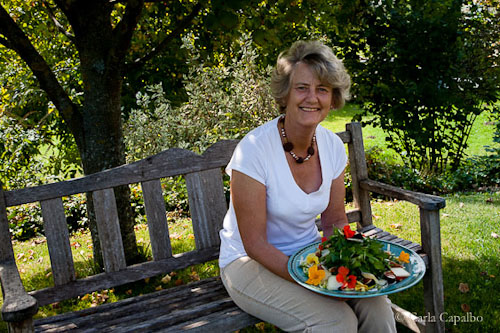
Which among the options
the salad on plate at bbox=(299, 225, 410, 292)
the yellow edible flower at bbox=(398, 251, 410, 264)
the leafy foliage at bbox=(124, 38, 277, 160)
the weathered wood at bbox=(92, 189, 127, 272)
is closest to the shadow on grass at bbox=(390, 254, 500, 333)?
the yellow edible flower at bbox=(398, 251, 410, 264)

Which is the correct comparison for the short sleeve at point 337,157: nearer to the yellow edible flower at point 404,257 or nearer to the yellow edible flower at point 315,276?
the yellow edible flower at point 404,257

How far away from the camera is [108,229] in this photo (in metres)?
2.73

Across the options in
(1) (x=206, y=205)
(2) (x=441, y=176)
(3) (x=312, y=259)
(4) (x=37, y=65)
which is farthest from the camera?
(2) (x=441, y=176)

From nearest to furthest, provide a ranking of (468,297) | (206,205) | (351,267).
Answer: (351,267), (206,205), (468,297)

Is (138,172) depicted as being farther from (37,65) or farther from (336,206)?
(336,206)

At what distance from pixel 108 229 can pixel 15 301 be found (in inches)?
34.0

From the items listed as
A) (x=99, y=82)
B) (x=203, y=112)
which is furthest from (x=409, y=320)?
(x=203, y=112)

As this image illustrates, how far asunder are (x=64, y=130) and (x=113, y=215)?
3.55 metres

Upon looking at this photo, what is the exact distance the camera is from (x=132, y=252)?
3570 millimetres

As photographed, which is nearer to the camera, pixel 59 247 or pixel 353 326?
pixel 353 326

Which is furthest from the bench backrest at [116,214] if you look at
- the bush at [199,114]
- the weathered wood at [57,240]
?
the bush at [199,114]

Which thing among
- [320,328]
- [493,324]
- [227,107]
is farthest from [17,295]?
[227,107]

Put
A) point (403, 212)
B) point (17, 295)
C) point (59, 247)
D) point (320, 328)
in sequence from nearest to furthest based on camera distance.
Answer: point (17, 295), point (320, 328), point (59, 247), point (403, 212)

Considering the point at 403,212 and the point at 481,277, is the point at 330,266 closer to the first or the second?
the point at 481,277
